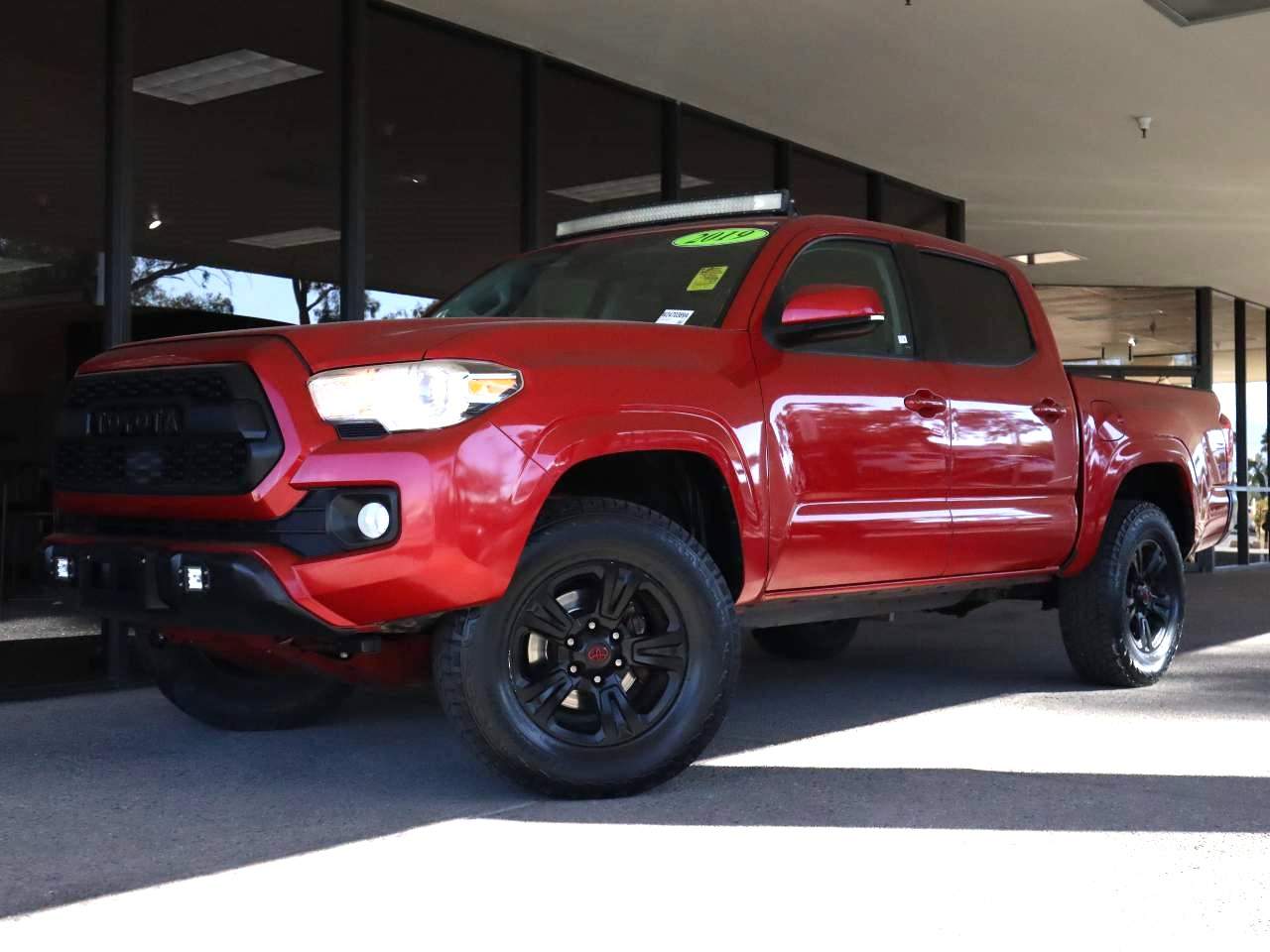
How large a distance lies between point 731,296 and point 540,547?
124 cm

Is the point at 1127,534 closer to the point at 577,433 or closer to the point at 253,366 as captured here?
the point at 577,433

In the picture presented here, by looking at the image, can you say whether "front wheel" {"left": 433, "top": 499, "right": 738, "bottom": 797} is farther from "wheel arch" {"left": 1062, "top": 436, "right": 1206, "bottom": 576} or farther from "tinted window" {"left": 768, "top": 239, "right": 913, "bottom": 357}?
"wheel arch" {"left": 1062, "top": 436, "right": 1206, "bottom": 576}

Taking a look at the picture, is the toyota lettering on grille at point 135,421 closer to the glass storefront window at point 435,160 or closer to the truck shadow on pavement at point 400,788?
the truck shadow on pavement at point 400,788

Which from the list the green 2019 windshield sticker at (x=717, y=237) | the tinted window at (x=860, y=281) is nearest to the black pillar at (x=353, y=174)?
the green 2019 windshield sticker at (x=717, y=237)

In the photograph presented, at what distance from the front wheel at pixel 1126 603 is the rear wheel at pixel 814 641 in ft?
4.87

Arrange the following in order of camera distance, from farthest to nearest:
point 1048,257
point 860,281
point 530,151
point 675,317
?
point 1048,257 → point 530,151 → point 860,281 → point 675,317

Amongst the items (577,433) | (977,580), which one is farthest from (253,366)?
(977,580)

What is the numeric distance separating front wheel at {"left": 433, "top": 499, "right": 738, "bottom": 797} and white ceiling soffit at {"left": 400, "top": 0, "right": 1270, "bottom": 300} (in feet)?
17.2

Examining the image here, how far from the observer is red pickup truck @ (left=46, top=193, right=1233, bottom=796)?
A: 375 cm

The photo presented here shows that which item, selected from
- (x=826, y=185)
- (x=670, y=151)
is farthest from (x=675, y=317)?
(x=826, y=185)

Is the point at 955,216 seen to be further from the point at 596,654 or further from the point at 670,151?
the point at 596,654

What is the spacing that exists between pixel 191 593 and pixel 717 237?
2303 mm

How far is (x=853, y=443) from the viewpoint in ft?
15.8

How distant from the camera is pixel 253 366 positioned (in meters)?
3.87
